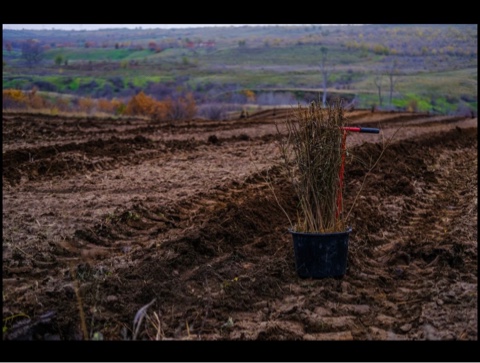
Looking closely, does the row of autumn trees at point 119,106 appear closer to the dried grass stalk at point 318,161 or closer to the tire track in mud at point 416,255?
the tire track in mud at point 416,255

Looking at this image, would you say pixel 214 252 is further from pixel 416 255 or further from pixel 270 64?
pixel 270 64

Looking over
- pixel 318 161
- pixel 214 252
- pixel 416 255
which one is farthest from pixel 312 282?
pixel 416 255

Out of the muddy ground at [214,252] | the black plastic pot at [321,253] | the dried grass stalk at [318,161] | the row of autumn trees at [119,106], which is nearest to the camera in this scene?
the muddy ground at [214,252]

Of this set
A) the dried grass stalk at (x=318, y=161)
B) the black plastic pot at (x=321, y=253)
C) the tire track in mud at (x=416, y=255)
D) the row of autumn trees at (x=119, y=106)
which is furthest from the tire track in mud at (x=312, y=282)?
the row of autumn trees at (x=119, y=106)

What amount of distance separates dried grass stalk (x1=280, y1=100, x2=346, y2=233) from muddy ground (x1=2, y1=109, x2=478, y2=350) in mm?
452

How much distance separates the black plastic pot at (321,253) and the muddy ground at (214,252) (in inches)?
5.1

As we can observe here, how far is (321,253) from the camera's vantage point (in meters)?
7.54

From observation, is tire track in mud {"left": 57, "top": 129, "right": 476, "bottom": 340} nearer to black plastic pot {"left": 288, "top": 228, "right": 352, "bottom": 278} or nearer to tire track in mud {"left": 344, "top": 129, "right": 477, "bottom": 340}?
tire track in mud {"left": 344, "top": 129, "right": 477, "bottom": 340}

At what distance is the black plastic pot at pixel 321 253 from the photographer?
24.7ft

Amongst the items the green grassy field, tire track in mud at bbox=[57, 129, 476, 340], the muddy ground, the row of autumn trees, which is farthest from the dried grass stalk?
the row of autumn trees

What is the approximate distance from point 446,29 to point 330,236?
6743 centimetres

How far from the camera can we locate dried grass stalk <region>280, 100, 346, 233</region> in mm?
7691

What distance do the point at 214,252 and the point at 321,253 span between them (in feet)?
4.89

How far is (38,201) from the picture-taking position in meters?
11.3
